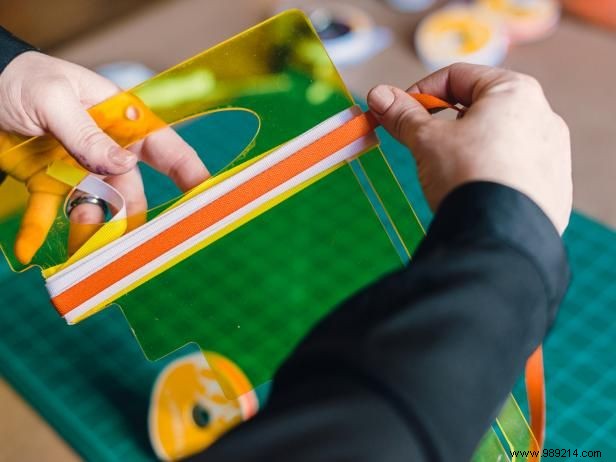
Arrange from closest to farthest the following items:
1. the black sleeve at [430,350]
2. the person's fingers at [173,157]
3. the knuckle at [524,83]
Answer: the black sleeve at [430,350] → the knuckle at [524,83] → the person's fingers at [173,157]

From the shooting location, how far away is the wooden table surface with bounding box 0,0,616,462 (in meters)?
0.62

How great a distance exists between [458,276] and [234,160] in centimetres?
20

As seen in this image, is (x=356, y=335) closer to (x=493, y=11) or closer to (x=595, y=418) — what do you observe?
(x=595, y=418)

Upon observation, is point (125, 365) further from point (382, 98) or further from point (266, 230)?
point (382, 98)

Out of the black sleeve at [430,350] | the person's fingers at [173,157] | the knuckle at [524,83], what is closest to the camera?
the black sleeve at [430,350]

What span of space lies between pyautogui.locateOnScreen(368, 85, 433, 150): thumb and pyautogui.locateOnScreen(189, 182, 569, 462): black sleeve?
0.22 feet

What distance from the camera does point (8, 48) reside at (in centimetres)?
56

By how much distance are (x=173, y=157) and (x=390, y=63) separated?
0.38m

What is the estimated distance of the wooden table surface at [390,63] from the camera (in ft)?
2.02

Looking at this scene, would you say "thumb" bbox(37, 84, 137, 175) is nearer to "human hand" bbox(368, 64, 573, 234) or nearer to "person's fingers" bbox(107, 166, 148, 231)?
"person's fingers" bbox(107, 166, 148, 231)

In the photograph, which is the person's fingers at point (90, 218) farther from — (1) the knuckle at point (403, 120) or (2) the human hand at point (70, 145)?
(1) the knuckle at point (403, 120)

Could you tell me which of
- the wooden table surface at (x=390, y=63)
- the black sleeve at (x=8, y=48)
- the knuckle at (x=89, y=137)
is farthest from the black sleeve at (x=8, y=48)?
the wooden table surface at (x=390, y=63)

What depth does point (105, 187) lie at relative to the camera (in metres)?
0.50

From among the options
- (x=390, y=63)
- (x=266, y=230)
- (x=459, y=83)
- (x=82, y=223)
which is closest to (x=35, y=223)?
(x=82, y=223)
